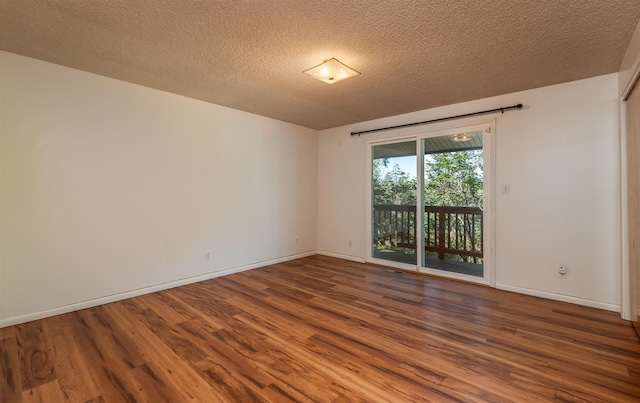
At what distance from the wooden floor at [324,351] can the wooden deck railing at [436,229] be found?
78 cm

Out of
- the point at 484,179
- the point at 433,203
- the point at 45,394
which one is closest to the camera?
the point at 45,394

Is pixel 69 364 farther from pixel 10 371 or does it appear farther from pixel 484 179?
pixel 484 179

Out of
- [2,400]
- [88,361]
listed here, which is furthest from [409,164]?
[2,400]

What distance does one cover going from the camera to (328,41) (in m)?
2.27

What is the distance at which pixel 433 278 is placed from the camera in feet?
12.9

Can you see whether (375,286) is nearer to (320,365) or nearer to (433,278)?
(433,278)

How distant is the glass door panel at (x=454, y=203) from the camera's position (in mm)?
3703

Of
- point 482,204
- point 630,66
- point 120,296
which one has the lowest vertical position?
point 120,296

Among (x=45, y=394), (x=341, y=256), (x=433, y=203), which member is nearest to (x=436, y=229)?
(x=433, y=203)

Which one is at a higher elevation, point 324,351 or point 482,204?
point 482,204

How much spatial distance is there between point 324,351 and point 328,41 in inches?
95.5

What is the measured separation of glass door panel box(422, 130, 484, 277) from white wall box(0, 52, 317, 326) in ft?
8.43

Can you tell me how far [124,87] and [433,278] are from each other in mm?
4495

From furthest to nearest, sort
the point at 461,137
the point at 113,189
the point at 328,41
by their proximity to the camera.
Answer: the point at 461,137, the point at 113,189, the point at 328,41
